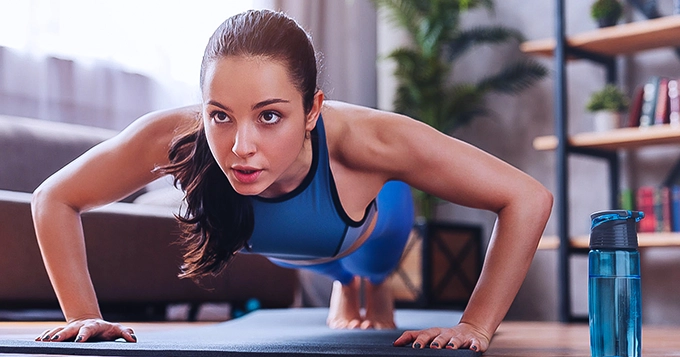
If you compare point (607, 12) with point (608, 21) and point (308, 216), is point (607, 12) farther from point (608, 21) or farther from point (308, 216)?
point (308, 216)

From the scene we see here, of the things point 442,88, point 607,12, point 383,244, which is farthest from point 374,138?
point 442,88

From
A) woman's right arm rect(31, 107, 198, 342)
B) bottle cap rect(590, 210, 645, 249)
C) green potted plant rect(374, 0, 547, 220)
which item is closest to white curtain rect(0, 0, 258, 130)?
green potted plant rect(374, 0, 547, 220)

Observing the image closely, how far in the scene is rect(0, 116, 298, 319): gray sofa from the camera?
2215 mm

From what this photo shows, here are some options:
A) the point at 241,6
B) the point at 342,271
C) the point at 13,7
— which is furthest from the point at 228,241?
the point at 241,6

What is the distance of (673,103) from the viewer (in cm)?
303

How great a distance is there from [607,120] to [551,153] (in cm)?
53

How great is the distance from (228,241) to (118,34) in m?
1.90

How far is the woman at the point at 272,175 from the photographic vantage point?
117 centimetres

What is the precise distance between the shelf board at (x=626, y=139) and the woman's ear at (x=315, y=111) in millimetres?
1998

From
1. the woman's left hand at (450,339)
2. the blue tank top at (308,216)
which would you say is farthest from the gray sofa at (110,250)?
the woman's left hand at (450,339)

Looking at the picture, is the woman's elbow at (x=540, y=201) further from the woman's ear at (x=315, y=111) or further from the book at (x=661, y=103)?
the book at (x=661, y=103)

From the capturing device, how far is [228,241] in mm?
1419

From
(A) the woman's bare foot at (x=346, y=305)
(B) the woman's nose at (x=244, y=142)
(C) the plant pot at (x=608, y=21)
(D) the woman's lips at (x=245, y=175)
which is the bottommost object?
(A) the woman's bare foot at (x=346, y=305)

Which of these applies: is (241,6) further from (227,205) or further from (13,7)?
(227,205)
